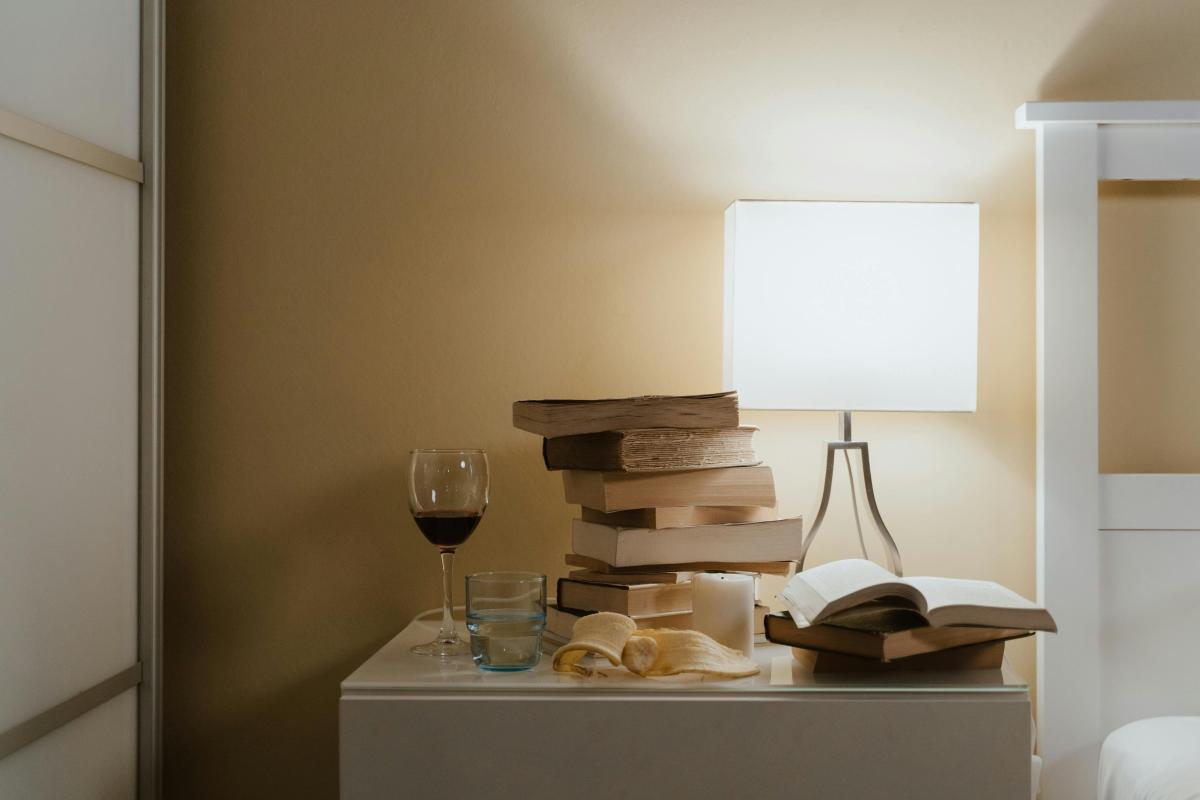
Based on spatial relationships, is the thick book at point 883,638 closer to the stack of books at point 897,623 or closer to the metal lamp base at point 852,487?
Answer: the stack of books at point 897,623

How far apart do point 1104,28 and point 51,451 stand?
1.53 metres

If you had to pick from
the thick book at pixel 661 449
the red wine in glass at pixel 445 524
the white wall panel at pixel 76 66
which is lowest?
the red wine in glass at pixel 445 524

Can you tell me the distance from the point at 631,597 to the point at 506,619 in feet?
0.50

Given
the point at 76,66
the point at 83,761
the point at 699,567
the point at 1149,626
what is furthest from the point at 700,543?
the point at 76,66

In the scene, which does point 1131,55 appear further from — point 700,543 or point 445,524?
point 445,524

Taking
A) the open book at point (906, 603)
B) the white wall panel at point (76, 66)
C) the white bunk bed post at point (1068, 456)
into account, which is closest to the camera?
the open book at point (906, 603)

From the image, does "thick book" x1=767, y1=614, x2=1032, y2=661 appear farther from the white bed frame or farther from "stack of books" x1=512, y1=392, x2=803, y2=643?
the white bed frame

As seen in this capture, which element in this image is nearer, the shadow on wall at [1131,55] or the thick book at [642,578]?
the thick book at [642,578]

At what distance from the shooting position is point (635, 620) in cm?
119

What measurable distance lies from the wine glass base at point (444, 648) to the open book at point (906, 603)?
1.23 ft

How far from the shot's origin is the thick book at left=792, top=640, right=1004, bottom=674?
109cm

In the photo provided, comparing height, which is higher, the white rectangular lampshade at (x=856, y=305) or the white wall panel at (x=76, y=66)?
the white wall panel at (x=76, y=66)

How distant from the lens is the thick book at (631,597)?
1.18m

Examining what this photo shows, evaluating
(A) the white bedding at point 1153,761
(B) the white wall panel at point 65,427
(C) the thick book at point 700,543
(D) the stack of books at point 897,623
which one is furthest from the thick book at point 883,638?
(B) the white wall panel at point 65,427
